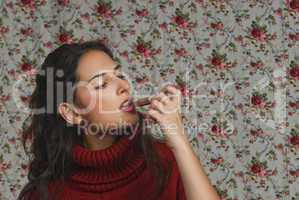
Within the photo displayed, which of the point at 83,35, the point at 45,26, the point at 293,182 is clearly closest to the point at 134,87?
the point at 83,35

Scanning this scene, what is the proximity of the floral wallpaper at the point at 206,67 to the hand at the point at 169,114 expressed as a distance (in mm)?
1121

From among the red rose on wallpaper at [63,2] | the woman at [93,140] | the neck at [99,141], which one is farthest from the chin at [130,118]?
the red rose on wallpaper at [63,2]

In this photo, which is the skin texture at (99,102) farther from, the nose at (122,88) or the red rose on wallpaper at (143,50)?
the red rose on wallpaper at (143,50)

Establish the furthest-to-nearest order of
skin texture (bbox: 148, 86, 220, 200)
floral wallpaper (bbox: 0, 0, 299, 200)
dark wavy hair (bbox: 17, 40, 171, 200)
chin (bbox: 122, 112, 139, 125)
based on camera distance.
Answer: floral wallpaper (bbox: 0, 0, 299, 200)
dark wavy hair (bbox: 17, 40, 171, 200)
chin (bbox: 122, 112, 139, 125)
skin texture (bbox: 148, 86, 220, 200)

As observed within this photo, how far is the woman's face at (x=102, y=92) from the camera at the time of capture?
1037 mm

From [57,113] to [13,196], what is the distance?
103 cm

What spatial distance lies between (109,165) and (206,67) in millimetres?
1127

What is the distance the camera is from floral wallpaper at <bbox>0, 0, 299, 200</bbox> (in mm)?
2033

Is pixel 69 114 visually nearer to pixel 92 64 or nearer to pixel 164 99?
pixel 92 64

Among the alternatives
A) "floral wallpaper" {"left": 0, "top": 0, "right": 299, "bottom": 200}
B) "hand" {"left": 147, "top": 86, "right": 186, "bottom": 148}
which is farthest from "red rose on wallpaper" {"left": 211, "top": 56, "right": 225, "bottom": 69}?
"hand" {"left": 147, "top": 86, "right": 186, "bottom": 148}

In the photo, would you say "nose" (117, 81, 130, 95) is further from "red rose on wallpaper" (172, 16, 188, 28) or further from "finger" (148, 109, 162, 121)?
"red rose on wallpaper" (172, 16, 188, 28)

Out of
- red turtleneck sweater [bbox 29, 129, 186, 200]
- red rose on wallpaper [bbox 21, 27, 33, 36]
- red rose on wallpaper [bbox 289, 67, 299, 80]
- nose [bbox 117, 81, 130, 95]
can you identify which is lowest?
red turtleneck sweater [bbox 29, 129, 186, 200]

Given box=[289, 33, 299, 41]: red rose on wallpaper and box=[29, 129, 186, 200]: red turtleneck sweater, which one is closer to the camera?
box=[29, 129, 186, 200]: red turtleneck sweater

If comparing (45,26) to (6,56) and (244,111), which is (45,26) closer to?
(6,56)
